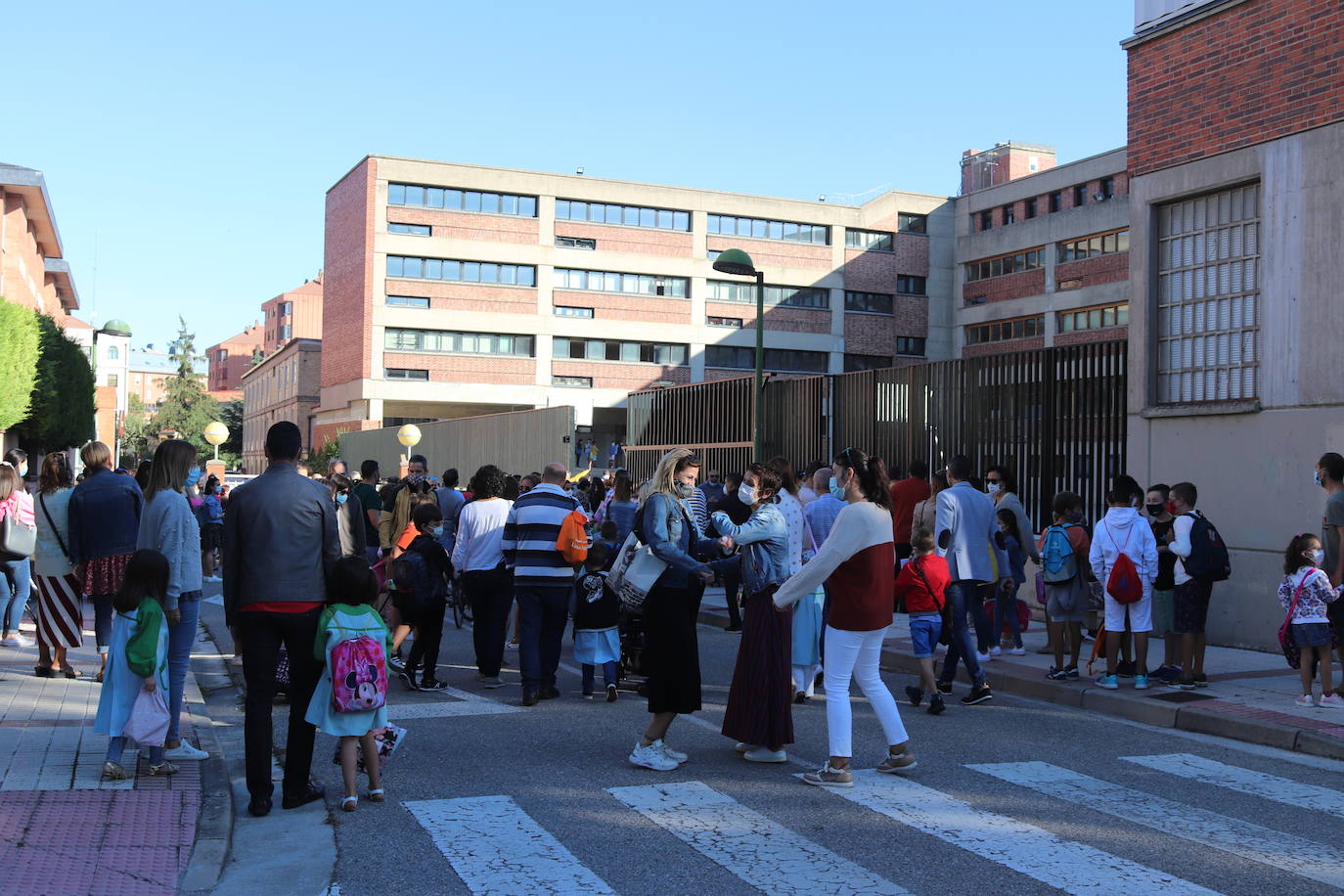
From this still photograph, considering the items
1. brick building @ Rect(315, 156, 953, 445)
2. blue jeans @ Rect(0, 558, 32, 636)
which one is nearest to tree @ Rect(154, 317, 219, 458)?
brick building @ Rect(315, 156, 953, 445)

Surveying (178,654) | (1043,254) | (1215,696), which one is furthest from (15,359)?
(1043,254)

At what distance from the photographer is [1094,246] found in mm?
53062

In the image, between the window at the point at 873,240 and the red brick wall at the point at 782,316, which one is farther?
the window at the point at 873,240

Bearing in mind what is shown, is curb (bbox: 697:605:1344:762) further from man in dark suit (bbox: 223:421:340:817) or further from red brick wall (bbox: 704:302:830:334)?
red brick wall (bbox: 704:302:830:334)

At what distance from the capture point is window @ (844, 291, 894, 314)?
208ft

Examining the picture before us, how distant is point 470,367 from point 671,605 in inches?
1997

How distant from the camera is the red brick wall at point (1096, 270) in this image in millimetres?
51219

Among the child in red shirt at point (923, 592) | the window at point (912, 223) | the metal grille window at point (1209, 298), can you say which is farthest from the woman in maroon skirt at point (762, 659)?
the window at point (912, 223)

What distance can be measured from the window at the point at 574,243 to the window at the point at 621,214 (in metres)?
0.93

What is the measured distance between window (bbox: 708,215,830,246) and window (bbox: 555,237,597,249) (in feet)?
20.2

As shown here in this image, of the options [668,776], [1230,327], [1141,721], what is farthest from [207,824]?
[1230,327]

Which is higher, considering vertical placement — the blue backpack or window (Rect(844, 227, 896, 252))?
window (Rect(844, 227, 896, 252))

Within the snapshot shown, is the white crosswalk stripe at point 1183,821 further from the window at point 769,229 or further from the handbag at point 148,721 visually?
the window at point 769,229

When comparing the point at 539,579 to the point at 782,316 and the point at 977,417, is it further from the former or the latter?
the point at 782,316
